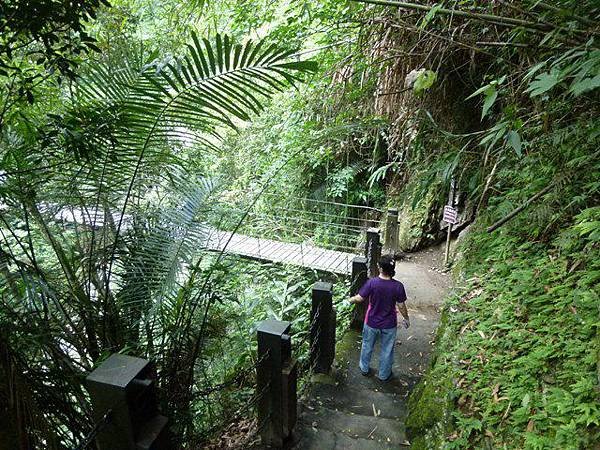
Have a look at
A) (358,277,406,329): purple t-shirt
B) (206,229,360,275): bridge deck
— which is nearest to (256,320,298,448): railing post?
(358,277,406,329): purple t-shirt

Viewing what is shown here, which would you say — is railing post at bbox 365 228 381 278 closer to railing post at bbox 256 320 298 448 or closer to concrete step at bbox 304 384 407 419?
concrete step at bbox 304 384 407 419

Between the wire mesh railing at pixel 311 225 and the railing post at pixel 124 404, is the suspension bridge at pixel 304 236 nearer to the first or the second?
the wire mesh railing at pixel 311 225

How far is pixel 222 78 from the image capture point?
186 cm

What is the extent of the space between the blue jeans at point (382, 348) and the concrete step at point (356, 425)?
624 mm

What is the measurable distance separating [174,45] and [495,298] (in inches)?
179

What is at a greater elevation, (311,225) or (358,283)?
(358,283)

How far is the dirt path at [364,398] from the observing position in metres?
2.74

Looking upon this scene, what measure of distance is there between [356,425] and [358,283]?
156 centimetres

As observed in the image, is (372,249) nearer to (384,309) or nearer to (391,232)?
(384,309)

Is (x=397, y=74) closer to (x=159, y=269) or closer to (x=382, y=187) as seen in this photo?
(x=159, y=269)

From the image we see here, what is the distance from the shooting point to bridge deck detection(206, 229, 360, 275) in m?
6.76

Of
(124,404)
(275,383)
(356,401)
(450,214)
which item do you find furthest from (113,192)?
(450,214)

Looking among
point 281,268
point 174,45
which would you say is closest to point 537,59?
point 174,45

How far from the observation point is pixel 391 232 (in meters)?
6.62
